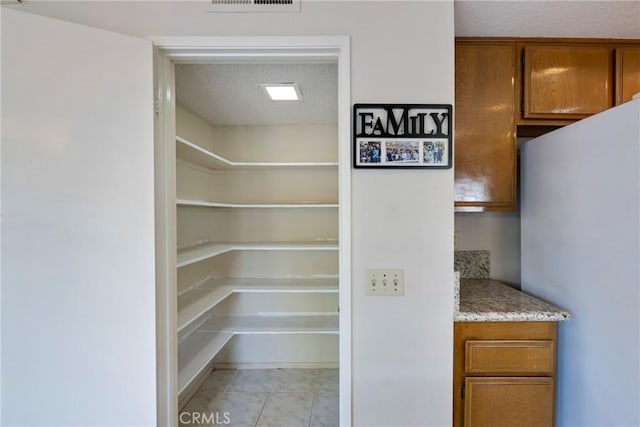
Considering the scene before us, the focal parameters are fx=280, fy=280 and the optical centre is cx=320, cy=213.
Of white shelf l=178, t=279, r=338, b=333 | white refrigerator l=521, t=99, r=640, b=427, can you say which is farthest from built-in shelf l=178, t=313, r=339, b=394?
white refrigerator l=521, t=99, r=640, b=427

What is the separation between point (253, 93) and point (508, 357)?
2049 mm

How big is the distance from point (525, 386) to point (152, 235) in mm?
1753

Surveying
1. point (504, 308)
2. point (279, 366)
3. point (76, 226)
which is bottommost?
point (279, 366)

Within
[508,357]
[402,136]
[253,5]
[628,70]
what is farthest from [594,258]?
[253,5]

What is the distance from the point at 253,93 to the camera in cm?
189

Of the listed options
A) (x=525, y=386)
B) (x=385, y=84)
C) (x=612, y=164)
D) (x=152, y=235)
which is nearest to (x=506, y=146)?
(x=612, y=164)

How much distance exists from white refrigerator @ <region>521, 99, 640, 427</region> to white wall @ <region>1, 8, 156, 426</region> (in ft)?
5.99

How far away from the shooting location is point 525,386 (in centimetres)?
126

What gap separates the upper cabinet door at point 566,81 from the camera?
1.50 metres

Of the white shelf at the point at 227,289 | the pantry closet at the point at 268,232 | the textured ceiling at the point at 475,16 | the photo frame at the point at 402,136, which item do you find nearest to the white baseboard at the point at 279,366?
the pantry closet at the point at 268,232

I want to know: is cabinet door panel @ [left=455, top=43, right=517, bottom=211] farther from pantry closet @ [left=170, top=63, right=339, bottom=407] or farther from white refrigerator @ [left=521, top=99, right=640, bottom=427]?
pantry closet @ [left=170, top=63, right=339, bottom=407]

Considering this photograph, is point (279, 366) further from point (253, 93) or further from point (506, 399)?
point (253, 93)

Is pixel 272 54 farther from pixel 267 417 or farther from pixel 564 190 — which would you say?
pixel 267 417

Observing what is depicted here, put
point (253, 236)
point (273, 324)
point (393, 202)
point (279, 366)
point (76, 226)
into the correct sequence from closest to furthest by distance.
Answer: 1. point (76, 226)
2. point (393, 202)
3. point (273, 324)
4. point (279, 366)
5. point (253, 236)
